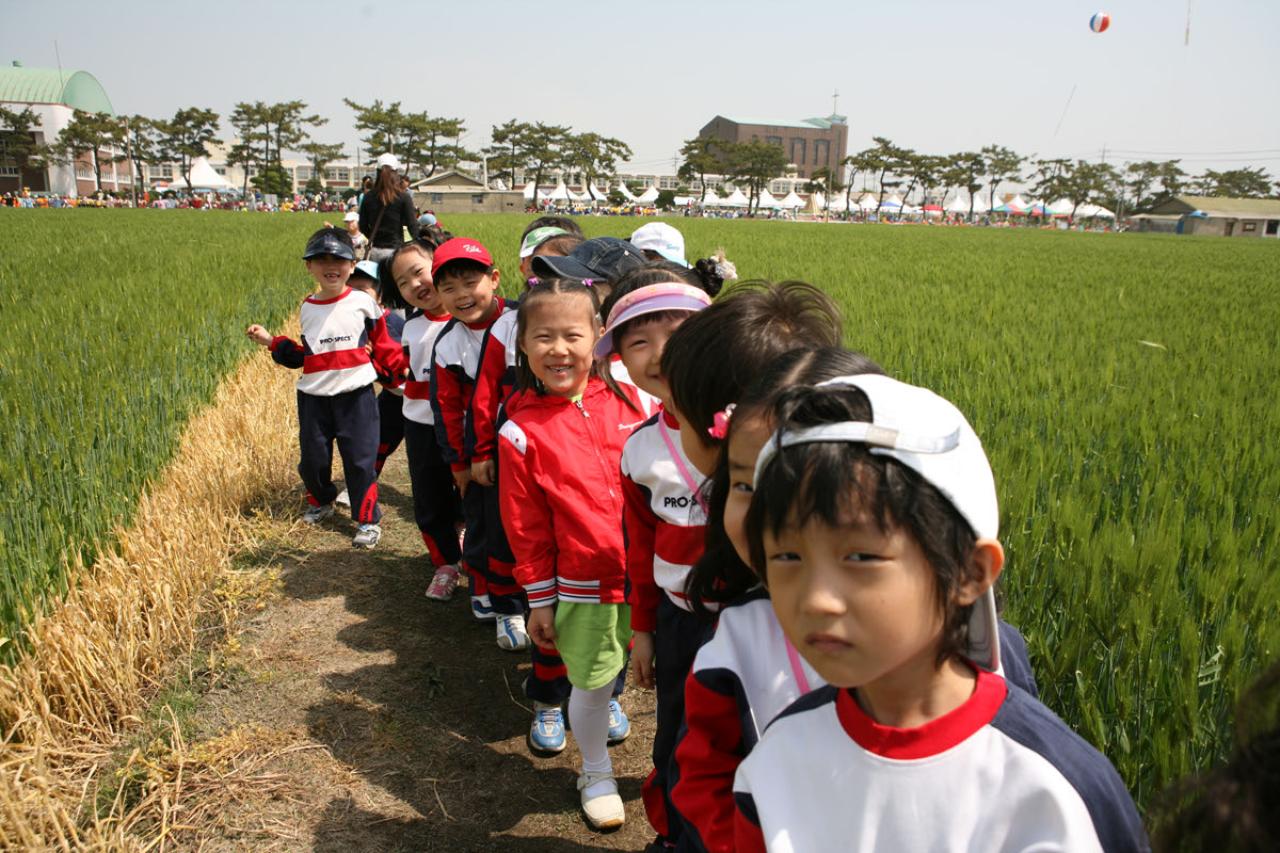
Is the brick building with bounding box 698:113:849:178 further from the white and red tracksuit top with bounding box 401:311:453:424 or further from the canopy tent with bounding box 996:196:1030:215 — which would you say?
the white and red tracksuit top with bounding box 401:311:453:424

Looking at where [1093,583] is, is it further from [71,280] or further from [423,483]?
[71,280]

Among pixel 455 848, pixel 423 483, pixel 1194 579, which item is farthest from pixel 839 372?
pixel 423 483

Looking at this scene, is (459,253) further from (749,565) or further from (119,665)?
(749,565)

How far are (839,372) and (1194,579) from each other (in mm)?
1369

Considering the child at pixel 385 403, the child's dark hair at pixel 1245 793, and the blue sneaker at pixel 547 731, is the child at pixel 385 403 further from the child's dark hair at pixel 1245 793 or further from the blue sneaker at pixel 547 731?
the child's dark hair at pixel 1245 793

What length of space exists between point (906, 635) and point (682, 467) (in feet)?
3.05

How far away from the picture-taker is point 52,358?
448 cm

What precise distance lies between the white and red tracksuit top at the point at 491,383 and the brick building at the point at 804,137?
127m

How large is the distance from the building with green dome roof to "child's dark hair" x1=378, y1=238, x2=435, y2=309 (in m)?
71.3

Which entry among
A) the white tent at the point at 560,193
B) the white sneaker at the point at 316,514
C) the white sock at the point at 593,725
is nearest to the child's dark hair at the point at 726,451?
the white sock at the point at 593,725

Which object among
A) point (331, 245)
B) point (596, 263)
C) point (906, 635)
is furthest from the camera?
point (331, 245)

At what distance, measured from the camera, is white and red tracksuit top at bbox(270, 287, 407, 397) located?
4.00 m

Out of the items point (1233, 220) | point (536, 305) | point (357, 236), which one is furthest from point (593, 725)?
point (1233, 220)

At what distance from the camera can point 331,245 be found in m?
3.93
